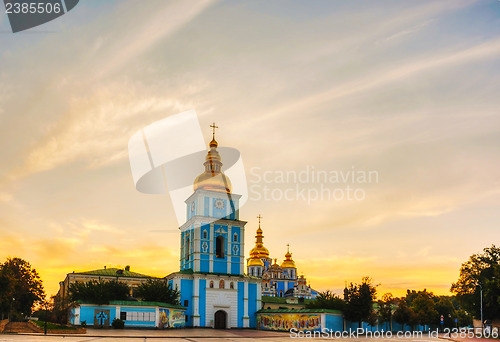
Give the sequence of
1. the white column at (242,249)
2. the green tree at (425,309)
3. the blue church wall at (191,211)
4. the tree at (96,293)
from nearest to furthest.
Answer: the tree at (96,293), the white column at (242,249), the blue church wall at (191,211), the green tree at (425,309)

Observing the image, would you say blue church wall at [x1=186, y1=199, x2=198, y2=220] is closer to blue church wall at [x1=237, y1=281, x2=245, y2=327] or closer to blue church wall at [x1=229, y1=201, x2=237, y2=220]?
blue church wall at [x1=229, y1=201, x2=237, y2=220]

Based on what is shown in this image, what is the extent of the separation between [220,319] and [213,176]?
55.2 ft

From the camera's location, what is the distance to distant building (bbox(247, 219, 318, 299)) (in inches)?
3821

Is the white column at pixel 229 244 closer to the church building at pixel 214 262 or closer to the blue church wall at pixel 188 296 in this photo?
the church building at pixel 214 262

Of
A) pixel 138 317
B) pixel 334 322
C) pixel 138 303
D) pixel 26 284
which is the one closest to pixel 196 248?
pixel 138 303

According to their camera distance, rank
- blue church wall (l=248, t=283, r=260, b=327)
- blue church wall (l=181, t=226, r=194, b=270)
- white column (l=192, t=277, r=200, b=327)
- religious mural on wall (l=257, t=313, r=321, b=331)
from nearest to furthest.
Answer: religious mural on wall (l=257, t=313, r=321, b=331) < white column (l=192, t=277, r=200, b=327) < blue church wall (l=248, t=283, r=260, b=327) < blue church wall (l=181, t=226, r=194, b=270)

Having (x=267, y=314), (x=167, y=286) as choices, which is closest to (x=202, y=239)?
(x=167, y=286)

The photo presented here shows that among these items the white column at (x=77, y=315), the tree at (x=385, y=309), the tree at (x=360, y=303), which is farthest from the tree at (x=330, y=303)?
the white column at (x=77, y=315)

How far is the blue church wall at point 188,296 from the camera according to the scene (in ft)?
184

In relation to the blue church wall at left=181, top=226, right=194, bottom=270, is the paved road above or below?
below

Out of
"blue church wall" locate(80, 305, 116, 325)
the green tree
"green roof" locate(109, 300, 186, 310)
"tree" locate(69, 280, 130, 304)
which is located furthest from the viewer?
the green tree

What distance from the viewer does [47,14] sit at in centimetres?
2416

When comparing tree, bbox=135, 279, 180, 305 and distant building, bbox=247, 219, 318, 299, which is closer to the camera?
tree, bbox=135, 279, 180, 305

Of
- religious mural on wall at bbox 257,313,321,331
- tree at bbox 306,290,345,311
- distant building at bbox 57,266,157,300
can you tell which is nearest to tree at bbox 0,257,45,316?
distant building at bbox 57,266,157,300
